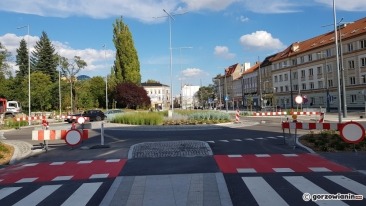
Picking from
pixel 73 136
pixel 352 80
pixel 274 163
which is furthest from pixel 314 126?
pixel 352 80

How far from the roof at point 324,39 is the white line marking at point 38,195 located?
49.7m

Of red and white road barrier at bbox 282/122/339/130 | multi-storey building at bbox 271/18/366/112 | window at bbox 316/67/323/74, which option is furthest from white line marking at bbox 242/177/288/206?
window at bbox 316/67/323/74

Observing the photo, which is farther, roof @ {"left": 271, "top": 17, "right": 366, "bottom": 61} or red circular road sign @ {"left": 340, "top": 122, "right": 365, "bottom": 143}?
Result: roof @ {"left": 271, "top": 17, "right": 366, "bottom": 61}

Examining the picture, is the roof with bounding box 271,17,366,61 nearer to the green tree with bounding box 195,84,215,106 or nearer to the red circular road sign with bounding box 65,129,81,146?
the red circular road sign with bounding box 65,129,81,146

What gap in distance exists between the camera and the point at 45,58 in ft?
332

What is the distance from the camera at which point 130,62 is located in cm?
8169

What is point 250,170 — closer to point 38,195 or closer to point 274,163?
point 274,163

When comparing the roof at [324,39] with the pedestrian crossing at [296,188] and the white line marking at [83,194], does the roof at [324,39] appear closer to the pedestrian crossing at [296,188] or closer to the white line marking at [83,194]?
the pedestrian crossing at [296,188]

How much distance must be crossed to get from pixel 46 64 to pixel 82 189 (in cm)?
9806

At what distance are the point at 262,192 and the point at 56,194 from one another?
4163mm

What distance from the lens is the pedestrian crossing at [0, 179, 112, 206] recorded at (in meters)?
7.55

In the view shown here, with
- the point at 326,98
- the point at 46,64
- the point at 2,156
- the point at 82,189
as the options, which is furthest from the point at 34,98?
the point at 82,189

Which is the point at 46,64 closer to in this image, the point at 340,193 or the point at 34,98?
the point at 34,98

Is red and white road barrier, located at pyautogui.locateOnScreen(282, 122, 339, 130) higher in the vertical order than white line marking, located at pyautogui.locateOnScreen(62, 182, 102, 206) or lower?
higher
